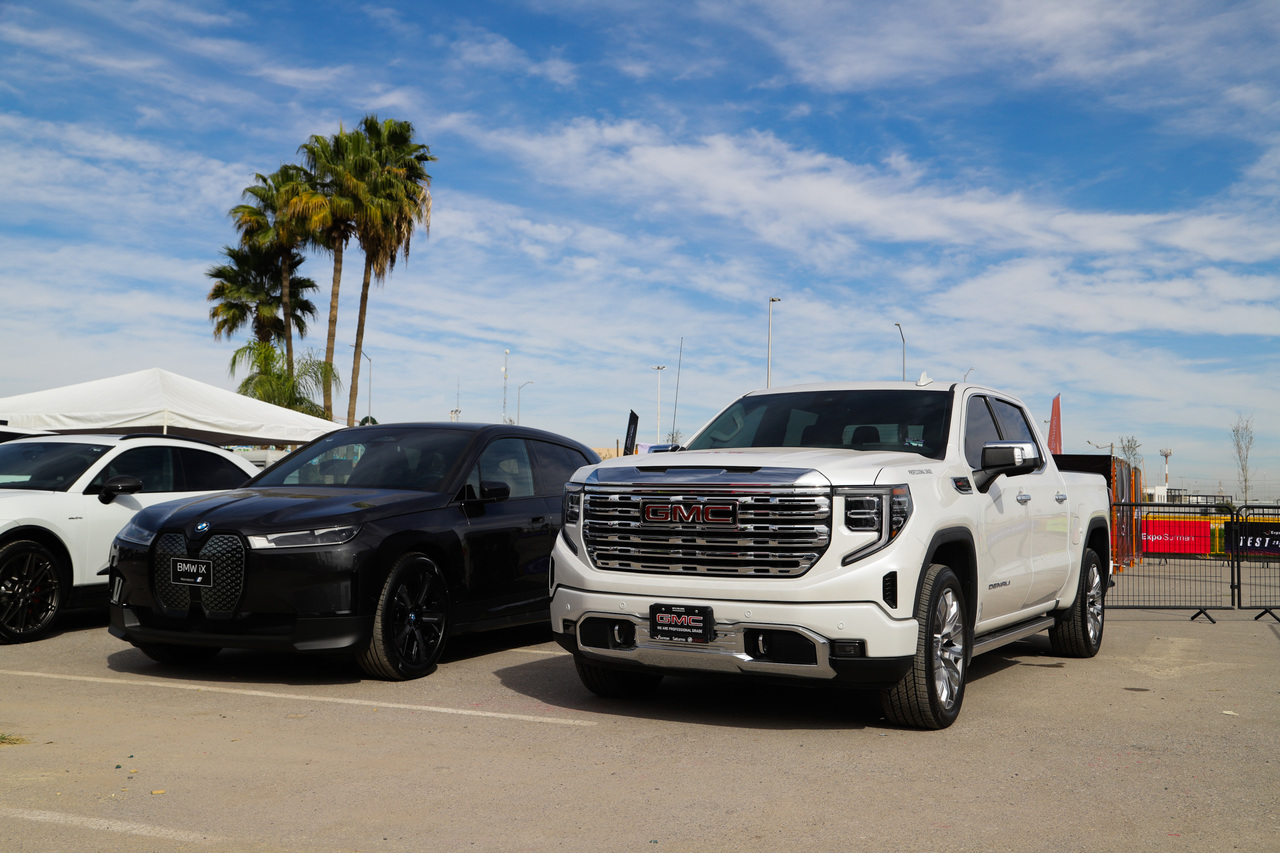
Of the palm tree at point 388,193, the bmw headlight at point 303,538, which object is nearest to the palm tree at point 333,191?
the palm tree at point 388,193

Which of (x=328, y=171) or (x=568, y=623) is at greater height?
(x=328, y=171)

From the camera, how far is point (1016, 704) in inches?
273

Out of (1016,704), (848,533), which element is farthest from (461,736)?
(1016,704)

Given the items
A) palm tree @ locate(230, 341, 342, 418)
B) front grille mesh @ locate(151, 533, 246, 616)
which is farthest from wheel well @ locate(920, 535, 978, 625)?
palm tree @ locate(230, 341, 342, 418)

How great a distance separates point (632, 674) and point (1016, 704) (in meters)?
2.35

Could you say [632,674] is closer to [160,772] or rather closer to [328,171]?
[160,772]

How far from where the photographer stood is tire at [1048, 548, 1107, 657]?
8.80 m

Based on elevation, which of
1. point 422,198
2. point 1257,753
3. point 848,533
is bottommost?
point 1257,753

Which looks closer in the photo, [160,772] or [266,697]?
[160,772]

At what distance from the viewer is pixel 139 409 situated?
16.9 metres

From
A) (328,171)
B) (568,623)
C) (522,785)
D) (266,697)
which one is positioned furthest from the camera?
(328,171)

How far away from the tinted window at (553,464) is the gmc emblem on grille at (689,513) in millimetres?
2989

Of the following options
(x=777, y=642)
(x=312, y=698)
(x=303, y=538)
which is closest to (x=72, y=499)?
(x=303, y=538)

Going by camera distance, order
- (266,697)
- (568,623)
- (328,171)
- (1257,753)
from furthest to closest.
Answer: (328,171)
(266,697)
(568,623)
(1257,753)
